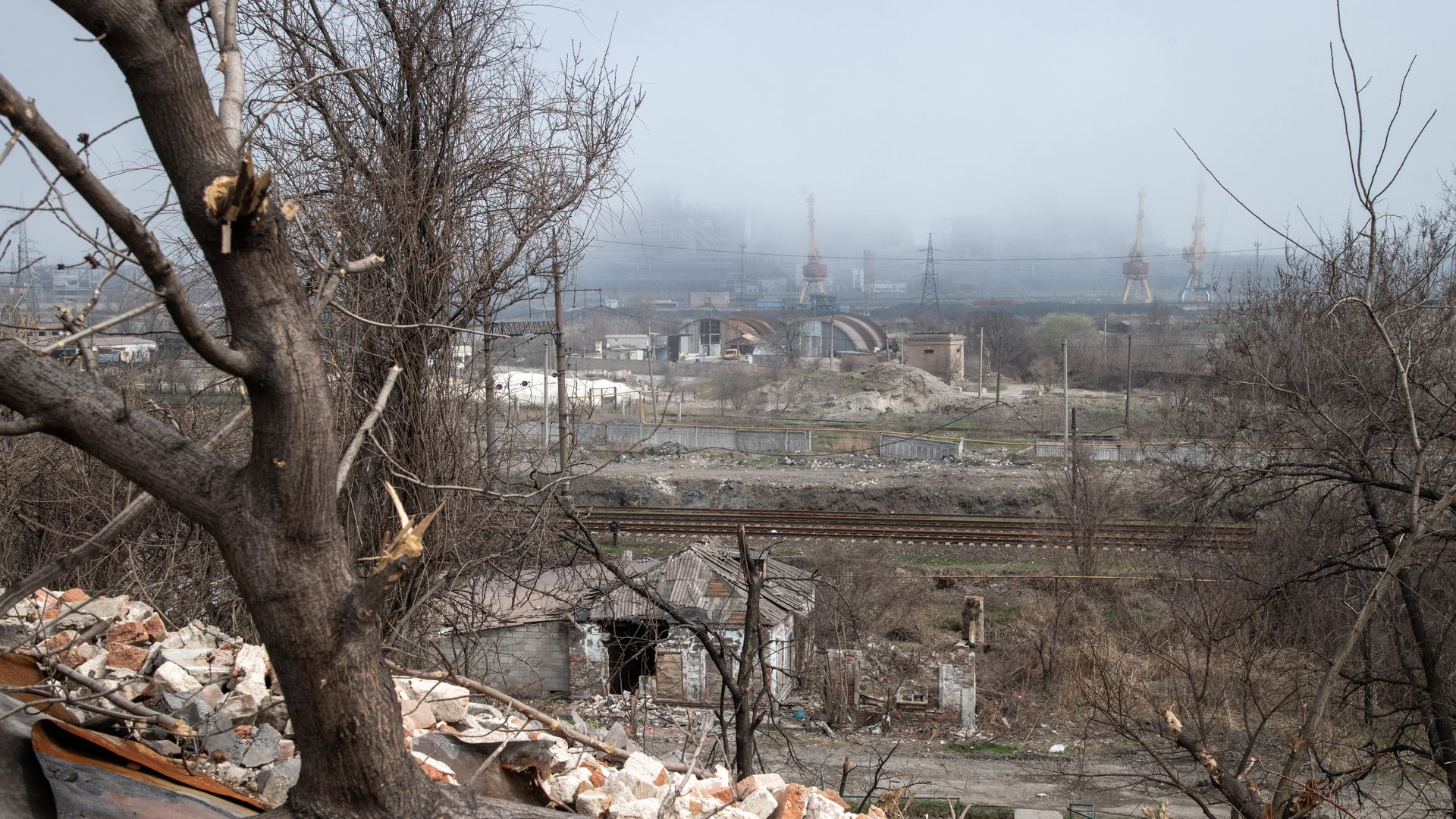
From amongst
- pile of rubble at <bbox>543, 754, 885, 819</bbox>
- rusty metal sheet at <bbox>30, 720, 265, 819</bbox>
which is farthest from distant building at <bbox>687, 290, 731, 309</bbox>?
rusty metal sheet at <bbox>30, 720, 265, 819</bbox>

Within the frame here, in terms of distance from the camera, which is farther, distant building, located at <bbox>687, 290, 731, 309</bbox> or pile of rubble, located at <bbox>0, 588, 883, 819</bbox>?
distant building, located at <bbox>687, 290, 731, 309</bbox>

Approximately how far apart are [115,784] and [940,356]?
186 feet

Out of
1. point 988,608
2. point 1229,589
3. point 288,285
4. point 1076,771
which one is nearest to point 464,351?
point 288,285

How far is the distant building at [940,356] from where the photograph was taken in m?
57.6

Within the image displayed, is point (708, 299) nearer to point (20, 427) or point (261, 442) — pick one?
point (261, 442)

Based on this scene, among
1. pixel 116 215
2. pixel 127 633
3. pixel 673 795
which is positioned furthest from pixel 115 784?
pixel 127 633

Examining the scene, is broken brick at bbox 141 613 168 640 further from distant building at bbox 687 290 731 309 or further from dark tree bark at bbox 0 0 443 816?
distant building at bbox 687 290 731 309

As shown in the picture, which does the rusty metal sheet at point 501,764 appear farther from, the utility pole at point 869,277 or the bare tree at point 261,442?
the utility pole at point 869,277

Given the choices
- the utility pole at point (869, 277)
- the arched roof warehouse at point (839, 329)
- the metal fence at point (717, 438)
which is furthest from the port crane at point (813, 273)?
the metal fence at point (717, 438)

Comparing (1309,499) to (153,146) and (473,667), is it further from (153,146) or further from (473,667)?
(153,146)

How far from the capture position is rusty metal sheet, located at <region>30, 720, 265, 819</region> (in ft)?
9.84

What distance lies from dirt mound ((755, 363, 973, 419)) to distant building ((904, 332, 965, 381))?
26.2 feet

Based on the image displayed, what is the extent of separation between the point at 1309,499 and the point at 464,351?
1394 centimetres

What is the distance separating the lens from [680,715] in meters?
13.3
